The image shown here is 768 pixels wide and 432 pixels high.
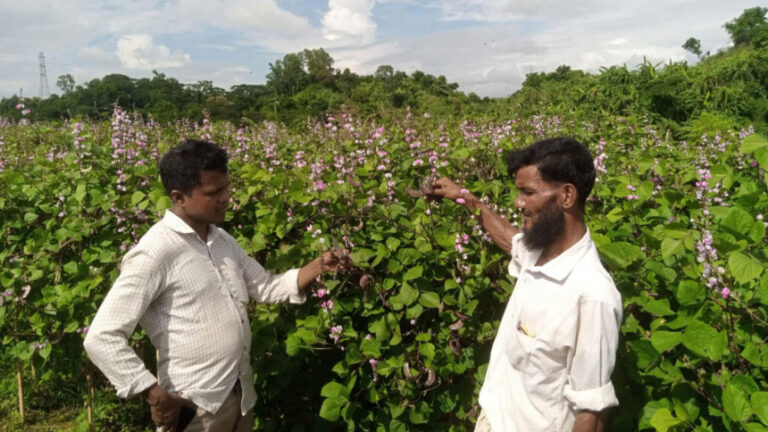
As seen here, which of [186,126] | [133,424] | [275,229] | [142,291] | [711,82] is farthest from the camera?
[711,82]

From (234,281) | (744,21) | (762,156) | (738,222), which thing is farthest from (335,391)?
(744,21)

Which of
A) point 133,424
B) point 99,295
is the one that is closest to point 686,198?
point 99,295

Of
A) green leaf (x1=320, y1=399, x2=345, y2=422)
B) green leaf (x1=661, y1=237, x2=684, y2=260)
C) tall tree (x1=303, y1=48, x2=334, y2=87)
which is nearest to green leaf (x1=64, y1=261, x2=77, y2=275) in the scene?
green leaf (x1=320, y1=399, x2=345, y2=422)

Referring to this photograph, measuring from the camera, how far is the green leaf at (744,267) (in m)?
1.64

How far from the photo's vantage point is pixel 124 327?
200 cm

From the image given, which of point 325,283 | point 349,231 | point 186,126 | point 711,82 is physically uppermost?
point 711,82

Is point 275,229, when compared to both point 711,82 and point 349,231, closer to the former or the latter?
point 349,231

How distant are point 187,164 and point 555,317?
1.52 meters

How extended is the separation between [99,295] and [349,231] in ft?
5.12

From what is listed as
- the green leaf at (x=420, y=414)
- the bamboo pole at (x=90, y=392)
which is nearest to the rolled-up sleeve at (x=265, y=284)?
the green leaf at (x=420, y=414)

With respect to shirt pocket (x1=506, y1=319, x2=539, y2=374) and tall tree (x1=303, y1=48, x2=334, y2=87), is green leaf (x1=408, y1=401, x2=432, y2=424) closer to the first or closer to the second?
shirt pocket (x1=506, y1=319, x2=539, y2=374)

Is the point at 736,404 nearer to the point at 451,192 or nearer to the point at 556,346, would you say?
the point at 556,346

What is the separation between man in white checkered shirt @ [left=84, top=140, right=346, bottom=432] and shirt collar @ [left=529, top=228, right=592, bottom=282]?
36.6 inches

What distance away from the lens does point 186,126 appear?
21.2 ft
